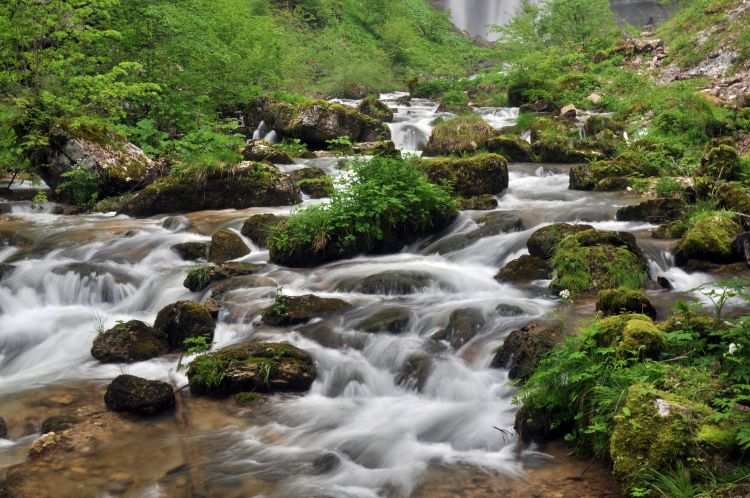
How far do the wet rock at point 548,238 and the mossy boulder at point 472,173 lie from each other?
10.4 feet

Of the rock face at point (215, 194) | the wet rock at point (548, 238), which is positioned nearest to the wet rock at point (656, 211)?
the wet rock at point (548, 238)

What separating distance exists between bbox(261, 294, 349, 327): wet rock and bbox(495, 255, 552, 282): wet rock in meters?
2.17

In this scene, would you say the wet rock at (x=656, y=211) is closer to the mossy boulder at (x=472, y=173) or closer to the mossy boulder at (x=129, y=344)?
the mossy boulder at (x=472, y=173)

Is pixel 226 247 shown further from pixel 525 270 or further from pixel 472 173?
pixel 472 173

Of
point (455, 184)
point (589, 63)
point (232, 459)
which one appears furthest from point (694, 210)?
point (589, 63)

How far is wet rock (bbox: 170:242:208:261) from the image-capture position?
10141mm

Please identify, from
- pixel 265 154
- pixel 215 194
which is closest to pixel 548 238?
pixel 215 194

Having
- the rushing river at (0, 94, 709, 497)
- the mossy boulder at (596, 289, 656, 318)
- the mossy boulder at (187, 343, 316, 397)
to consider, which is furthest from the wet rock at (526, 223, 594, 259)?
the mossy boulder at (187, 343, 316, 397)

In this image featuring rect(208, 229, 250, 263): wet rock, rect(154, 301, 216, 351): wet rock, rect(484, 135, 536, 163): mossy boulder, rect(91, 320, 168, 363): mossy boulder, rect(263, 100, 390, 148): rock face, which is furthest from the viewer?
rect(263, 100, 390, 148): rock face

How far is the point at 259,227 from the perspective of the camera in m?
10.5

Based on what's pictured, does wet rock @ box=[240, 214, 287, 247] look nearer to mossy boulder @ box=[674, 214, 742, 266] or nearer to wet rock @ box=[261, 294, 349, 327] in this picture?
wet rock @ box=[261, 294, 349, 327]

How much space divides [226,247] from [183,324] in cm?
306

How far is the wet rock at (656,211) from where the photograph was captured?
952 centimetres

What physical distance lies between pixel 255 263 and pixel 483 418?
17.2ft
